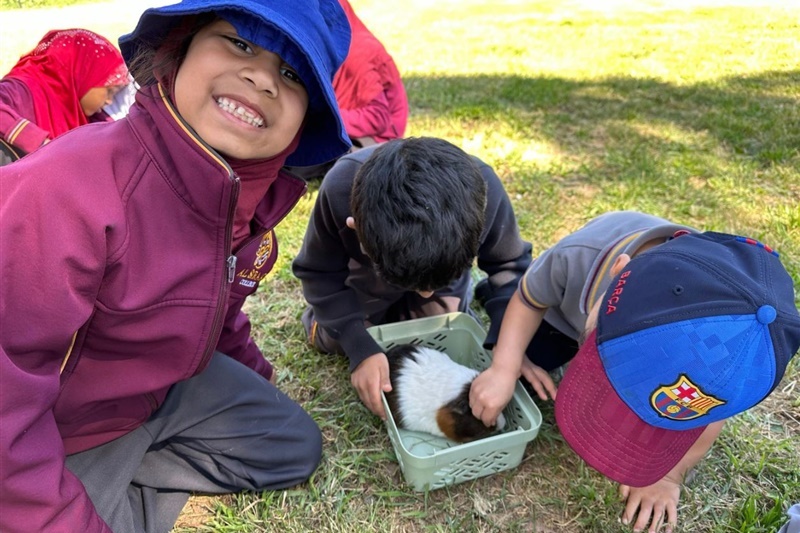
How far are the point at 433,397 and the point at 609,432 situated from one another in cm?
59

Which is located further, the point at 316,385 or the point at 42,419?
the point at 316,385

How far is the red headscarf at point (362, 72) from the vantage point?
11.6 feet

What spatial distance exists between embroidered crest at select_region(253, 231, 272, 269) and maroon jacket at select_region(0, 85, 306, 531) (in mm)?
294

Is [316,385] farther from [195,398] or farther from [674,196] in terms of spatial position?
[674,196]

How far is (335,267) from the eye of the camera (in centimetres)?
210

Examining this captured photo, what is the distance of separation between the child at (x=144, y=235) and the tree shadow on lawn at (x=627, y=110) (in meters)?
2.83

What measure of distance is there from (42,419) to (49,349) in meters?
0.17

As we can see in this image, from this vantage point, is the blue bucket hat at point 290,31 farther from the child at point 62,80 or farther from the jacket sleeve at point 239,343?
the child at point 62,80

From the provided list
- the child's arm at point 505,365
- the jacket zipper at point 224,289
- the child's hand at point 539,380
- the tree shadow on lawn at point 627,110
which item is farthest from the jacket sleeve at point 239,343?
the tree shadow on lawn at point 627,110

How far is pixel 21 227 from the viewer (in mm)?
1081

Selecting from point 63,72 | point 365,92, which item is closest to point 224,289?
point 63,72

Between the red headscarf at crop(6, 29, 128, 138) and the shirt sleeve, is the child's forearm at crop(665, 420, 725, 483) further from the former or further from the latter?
the red headscarf at crop(6, 29, 128, 138)

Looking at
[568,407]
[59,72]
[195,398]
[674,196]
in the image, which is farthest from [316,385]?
[674,196]

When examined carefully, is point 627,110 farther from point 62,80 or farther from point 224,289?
point 224,289
